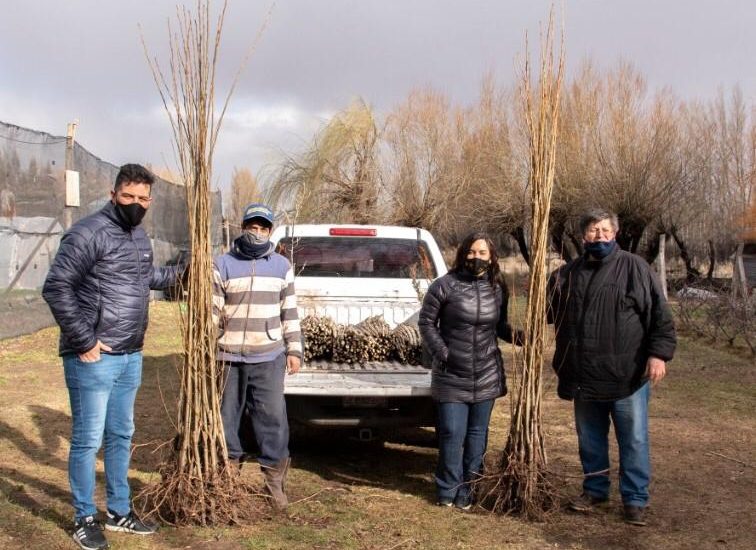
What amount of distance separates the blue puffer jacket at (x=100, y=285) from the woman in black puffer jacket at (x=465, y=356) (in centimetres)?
155

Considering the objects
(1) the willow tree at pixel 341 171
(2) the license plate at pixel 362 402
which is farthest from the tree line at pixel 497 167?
(2) the license plate at pixel 362 402

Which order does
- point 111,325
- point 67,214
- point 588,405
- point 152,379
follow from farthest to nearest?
point 67,214
point 152,379
point 588,405
point 111,325

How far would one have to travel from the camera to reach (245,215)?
13.0 ft

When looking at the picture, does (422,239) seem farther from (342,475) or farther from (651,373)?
(651,373)

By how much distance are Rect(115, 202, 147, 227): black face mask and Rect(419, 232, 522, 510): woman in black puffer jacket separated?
5.31ft

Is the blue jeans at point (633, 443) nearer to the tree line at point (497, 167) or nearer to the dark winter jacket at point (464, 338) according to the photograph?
the dark winter jacket at point (464, 338)

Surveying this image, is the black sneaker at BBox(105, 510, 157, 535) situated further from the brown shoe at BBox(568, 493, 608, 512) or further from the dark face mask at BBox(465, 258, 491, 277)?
the brown shoe at BBox(568, 493, 608, 512)

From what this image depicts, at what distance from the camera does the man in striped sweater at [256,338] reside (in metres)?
3.90

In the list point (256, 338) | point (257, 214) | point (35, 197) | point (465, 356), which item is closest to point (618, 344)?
point (465, 356)

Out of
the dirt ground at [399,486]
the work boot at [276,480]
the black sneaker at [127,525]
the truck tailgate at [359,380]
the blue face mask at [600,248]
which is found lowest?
the dirt ground at [399,486]

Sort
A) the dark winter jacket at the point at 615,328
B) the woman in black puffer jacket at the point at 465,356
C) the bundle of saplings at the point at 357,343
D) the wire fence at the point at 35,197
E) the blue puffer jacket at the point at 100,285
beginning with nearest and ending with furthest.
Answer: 1. the blue puffer jacket at the point at 100,285
2. the dark winter jacket at the point at 615,328
3. the woman in black puffer jacket at the point at 465,356
4. the bundle of saplings at the point at 357,343
5. the wire fence at the point at 35,197

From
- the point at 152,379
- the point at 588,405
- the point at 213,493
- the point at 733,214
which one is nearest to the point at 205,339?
the point at 213,493

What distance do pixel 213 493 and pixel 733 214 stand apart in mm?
29114

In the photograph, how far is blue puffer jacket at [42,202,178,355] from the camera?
328 cm
